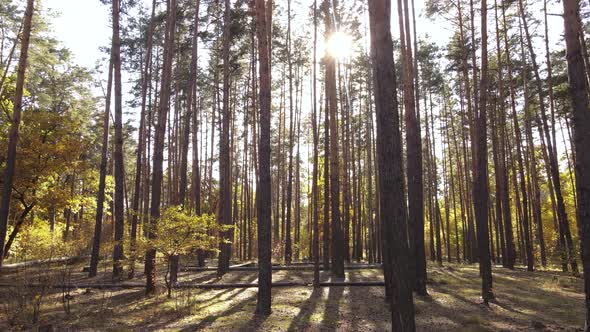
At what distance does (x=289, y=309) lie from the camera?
379 inches

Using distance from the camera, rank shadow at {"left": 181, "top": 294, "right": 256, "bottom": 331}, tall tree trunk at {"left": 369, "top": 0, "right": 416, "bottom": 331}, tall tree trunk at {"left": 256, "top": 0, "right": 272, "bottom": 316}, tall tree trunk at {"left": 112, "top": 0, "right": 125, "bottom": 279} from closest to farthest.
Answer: tall tree trunk at {"left": 369, "top": 0, "right": 416, "bottom": 331} → shadow at {"left": 181, "top": 294, "right": 256, "bottom": 331} → tall tree trunk at {"left": 256, "top": 0, "right": 272, "bottom": 316} → tall tree trunk at {"left": 112, "top": 0, "right": 125, "bottom": 279}

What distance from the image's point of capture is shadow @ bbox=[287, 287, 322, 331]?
8.07 metres

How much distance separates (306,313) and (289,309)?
23.2 inches

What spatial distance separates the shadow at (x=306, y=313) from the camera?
807 cm

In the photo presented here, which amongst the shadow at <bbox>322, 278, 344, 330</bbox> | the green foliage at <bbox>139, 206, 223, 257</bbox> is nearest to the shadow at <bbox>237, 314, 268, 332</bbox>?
the shadow at <bbox>322, 278, 344, 330</bbox>

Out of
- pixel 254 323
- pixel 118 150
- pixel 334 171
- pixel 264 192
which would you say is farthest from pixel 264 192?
pixel 118 150

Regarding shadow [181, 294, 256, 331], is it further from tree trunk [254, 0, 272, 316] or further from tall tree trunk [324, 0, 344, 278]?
tall tree trunk [324, 0, 344, 278]

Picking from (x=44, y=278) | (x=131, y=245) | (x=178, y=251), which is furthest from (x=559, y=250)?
(x=44, y=278)

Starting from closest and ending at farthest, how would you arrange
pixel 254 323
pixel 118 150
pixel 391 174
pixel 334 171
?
pixel 391 174, pixel 254 323, pixel 118 150, pixel 334 171

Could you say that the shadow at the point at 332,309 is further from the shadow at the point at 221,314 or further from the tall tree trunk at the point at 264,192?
the shadow at the point at 221,314

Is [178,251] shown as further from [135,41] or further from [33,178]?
[135,41]

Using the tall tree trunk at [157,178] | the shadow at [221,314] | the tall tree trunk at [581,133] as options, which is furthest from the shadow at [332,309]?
the tall tree trunk at [157,178]

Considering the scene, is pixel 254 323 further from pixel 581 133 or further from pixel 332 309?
pixel 581 133

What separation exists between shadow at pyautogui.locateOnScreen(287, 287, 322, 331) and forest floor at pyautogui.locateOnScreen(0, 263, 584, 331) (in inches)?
0.9
